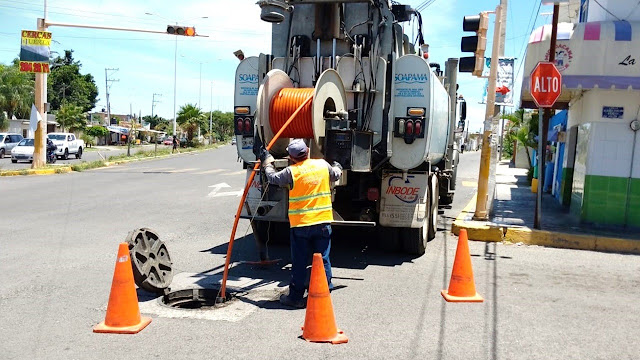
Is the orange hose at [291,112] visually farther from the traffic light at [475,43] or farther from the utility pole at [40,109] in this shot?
the utility pole at [40,109]

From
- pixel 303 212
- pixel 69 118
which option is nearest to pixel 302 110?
pixel 303 212

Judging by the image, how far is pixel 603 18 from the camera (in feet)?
37.0

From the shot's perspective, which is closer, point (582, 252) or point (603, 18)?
point (582, 252)

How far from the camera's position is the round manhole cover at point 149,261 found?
584cm

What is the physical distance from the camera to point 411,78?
24.5ft

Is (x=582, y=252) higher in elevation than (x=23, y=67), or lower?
lower

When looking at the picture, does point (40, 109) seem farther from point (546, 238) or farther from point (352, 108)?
point (546, 238)

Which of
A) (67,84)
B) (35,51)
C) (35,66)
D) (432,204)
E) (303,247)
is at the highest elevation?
(67,84)

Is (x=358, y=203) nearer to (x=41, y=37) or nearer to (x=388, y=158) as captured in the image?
(x=388, y=158)

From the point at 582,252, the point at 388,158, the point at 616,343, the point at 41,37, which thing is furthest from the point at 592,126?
the point at 41,37

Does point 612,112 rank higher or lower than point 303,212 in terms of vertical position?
higher

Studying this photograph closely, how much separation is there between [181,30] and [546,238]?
14.7 meters

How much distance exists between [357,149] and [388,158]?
549 millimetres

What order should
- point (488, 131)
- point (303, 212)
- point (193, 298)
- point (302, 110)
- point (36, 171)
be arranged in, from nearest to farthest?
point (303, 212)
point (193, 298)
point (302, 110)
point (488, 131)
point (36, 171)
